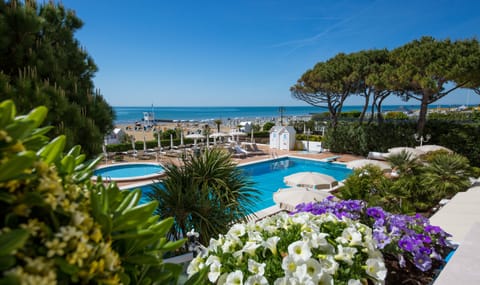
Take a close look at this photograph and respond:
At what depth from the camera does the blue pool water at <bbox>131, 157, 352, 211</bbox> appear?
484 inches

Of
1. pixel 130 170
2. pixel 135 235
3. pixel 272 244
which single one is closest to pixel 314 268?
pixel 272 244

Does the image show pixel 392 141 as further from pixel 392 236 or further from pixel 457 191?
pixel 392 236

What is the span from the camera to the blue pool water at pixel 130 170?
43.0ft

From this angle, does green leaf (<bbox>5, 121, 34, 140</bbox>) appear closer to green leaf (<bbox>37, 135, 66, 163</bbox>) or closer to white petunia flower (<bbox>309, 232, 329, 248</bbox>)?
green leaf (<bbox>37, 135, 66, 163</bbox>)

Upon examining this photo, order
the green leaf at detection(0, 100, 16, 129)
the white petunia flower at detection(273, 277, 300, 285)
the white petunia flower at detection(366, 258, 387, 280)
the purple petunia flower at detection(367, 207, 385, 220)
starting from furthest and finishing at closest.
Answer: the purple petunia flower at detection(367, 207, 385, 220) → the white petunia flower at detection(366, 258, 387, 280) → the white petunia flower at detection(273, 277, 300, 285) → the green leaf at detection(0, 100, 16, 129)

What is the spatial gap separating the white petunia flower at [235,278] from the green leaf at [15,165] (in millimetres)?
1118

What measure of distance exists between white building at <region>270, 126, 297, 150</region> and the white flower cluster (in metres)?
17.5

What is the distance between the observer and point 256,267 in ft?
4.70

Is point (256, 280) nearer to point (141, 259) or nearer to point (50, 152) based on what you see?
point (141, 259)

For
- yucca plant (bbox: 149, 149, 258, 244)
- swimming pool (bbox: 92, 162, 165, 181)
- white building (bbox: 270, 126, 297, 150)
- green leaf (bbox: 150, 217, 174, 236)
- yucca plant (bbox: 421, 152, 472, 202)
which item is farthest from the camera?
white building (bbox: 270, 126, 297, 150)

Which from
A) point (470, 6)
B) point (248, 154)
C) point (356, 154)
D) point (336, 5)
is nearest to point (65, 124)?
point (248, 154)

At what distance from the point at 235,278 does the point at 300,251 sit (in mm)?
385

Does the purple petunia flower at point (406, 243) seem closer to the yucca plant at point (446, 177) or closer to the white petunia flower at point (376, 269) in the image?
the white petunia flower at point (376, 269)

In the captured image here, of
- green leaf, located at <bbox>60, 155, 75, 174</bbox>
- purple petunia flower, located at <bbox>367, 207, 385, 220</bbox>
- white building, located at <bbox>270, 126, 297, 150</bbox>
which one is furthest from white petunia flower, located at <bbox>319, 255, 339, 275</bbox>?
white building, located at <bbox>270, 126, 297, 150</bbox>
